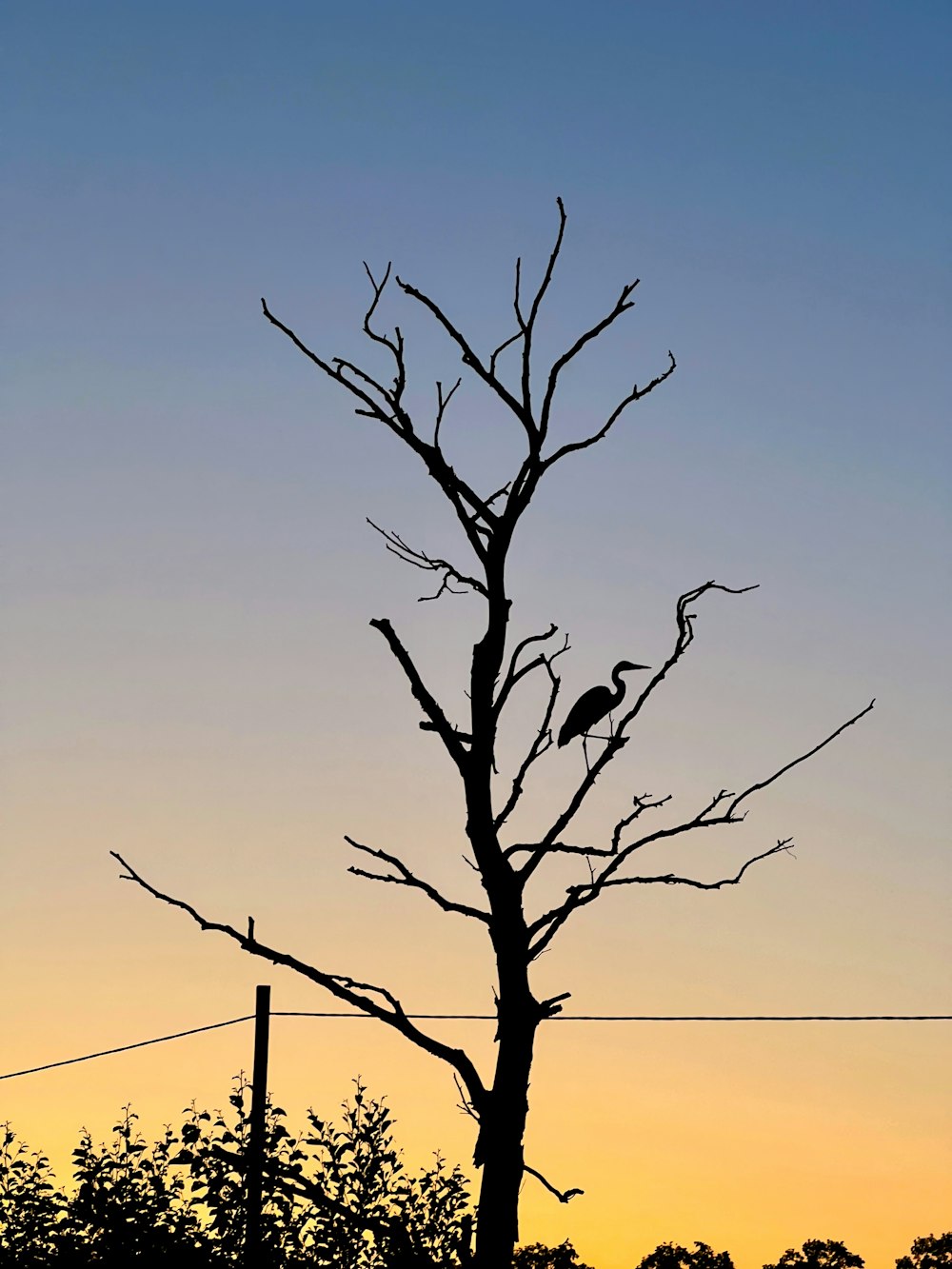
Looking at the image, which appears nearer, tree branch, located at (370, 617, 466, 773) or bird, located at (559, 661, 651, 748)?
tree branch, located at (370, 617, 466, 773)

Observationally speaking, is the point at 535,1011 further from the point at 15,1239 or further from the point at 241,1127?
the point at 15,1239

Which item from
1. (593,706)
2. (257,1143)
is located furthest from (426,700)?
(257,1143)

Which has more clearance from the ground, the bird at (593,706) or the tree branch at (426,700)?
the bird at (593,706)

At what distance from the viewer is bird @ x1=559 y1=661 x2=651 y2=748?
8.76 meters

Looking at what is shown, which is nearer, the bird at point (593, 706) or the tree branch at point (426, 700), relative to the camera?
the tree branch at point (426, 700)

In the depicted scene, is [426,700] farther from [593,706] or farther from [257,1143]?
[257,1143]

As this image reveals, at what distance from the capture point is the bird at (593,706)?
8758 mm

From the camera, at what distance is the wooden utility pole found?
736 centimetres

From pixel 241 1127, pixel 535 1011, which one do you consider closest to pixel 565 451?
pixel 535 1011

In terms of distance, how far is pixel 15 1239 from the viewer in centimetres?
1084

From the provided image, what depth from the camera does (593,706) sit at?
9.05 meters

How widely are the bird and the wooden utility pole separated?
260 centimetres

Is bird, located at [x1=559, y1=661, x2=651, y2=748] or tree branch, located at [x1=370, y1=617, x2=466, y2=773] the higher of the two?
bird, located at [x1=559, y1=661, x2=651, y2=748]

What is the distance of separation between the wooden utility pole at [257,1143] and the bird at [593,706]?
260 centimetres
